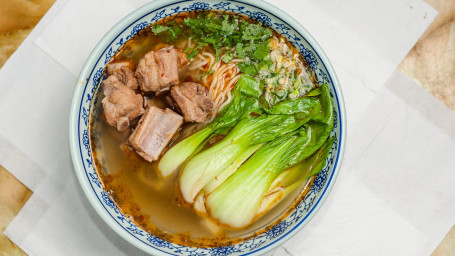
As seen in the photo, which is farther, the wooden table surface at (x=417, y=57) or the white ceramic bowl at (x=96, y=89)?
the wooden table surface at (x=417, y=57)

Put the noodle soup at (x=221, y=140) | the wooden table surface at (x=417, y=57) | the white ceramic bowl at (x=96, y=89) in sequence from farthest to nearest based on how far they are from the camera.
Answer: the wooden table surface at (x=417, y=57) → the noodle soup at (x=221, y=140) → the white ceramic bowl at (x=96, y=89)

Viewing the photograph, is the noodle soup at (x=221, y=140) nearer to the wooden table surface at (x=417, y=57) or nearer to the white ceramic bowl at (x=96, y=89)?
the white ceramic bowl at (x=96, y=89)

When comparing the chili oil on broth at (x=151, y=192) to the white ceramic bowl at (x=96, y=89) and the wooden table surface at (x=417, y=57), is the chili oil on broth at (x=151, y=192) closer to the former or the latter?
the white ceramic bowl at (x=96, y=89)

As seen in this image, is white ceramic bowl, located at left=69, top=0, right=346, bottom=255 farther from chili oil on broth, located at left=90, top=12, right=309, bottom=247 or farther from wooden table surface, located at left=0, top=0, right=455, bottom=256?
wooden table surface, located at left=0, top=0, right=455, bottom=256

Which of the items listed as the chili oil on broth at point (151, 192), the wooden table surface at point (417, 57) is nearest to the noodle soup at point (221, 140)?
the chili oil on broth at point (151, 192)

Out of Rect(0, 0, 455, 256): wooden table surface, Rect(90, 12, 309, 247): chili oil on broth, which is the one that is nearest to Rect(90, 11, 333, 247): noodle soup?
Rect(90, 12, 309, 247): chili oil on broth

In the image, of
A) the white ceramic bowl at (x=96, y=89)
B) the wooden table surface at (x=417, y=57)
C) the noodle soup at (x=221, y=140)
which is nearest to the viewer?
the white ceramic bowl at (x=96, y=89)

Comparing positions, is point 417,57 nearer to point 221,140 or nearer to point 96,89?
point 221,140
